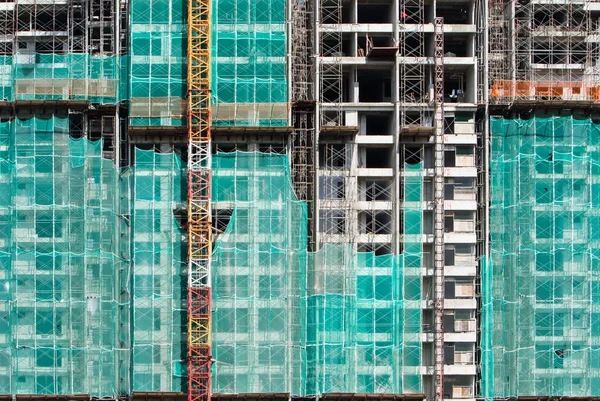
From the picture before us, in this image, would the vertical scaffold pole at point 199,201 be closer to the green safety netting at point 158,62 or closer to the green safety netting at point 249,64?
the green safety netting at point 249,64

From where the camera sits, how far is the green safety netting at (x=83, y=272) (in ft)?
220

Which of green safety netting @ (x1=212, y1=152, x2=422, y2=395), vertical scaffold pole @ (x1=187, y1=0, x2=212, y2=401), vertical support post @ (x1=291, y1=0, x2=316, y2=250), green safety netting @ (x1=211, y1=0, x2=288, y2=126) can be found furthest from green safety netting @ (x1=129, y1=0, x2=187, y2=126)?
vertical support post @ (x1=291, y1=0, x2=316, y2=250)

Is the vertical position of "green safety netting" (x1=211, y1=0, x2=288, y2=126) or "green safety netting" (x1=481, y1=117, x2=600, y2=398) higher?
"green safety netting" (x1=211, y1=0, x2=288, y2=126)

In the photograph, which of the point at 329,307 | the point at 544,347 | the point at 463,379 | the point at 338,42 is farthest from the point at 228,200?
the point at 544,347

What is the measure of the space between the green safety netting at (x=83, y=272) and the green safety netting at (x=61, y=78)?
2.61 metres

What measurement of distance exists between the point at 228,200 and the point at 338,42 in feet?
57.2

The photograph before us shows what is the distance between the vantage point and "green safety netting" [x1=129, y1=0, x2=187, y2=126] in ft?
223

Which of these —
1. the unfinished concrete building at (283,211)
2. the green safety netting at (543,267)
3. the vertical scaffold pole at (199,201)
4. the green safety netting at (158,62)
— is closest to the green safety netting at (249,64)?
the unfinished concrete building at (283,211)

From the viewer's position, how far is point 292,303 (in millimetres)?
67625

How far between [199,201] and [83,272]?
443 inches

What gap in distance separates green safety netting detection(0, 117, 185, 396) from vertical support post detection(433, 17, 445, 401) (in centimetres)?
2108

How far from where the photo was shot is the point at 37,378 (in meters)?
66.8

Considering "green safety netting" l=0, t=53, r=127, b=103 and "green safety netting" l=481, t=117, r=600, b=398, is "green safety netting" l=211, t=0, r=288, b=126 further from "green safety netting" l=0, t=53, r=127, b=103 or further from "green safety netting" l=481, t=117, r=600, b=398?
"green safety netting" l=481, t=117, r=600, b=398

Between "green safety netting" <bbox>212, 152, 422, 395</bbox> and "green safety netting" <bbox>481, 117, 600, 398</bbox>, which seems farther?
"green safety netting" <bbox>481, 117, 600, 398</bbox>
